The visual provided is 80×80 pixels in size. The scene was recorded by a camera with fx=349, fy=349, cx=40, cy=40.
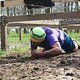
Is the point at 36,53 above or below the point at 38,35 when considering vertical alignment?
below

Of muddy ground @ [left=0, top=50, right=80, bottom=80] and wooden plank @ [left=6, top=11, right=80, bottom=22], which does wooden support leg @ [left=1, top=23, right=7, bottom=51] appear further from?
muddy ground @ [left=0, top=50, right=80, bottom=80]

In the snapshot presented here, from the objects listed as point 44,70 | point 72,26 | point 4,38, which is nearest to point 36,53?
point 44,70

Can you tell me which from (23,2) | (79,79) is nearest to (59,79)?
(79,79)

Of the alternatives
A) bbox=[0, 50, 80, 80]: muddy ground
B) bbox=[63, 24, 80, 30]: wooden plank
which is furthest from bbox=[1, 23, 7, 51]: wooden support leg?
bbox=[63, 24, 80, 30]: wooden plank

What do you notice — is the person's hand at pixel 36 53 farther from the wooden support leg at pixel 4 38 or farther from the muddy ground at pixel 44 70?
the wooden support leg at pixel 4 38

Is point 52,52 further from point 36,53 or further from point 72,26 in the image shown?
point 72,26

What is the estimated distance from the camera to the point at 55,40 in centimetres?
552

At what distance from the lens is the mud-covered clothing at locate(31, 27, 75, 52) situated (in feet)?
18.3

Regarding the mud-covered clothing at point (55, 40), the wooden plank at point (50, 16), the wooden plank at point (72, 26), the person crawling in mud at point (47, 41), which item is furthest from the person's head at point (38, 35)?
the wooden plank at point (72, 26)

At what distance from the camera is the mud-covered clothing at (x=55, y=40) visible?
5.58 m

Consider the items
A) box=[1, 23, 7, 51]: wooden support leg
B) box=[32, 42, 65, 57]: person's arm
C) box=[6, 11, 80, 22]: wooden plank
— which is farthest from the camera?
box=[1, 23, 7, 51]: wooden support leg

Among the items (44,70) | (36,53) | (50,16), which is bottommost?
(36,53)

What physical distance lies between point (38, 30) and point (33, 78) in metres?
1.78

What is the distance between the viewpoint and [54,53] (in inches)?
217
